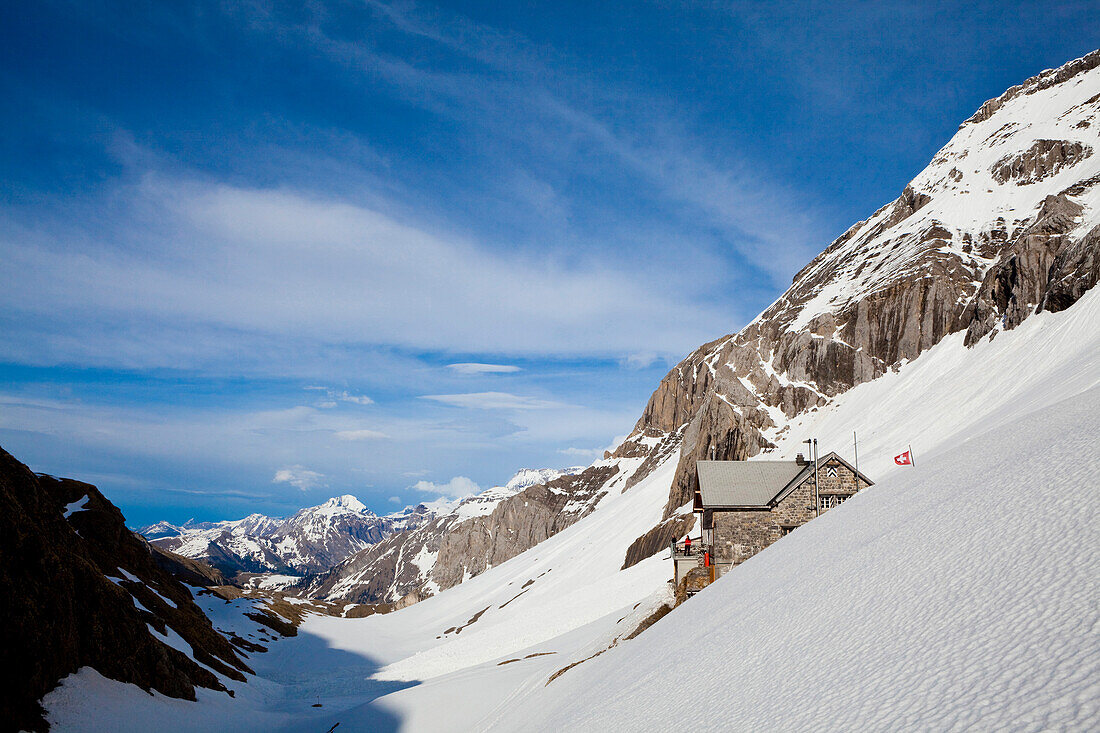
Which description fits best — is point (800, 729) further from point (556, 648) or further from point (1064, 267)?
point (1064, 267)

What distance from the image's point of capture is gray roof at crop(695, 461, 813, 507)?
121 feet

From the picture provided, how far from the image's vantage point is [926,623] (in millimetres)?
8148

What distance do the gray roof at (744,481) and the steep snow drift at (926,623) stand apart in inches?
790

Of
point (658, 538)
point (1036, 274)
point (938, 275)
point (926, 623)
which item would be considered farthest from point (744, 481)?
point (938, 275)

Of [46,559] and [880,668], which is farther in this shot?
[46,559]

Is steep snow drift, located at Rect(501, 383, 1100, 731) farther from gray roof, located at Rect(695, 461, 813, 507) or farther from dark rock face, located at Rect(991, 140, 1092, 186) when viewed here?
dark rock face, located at Rect(991, 140, 1092, 186)

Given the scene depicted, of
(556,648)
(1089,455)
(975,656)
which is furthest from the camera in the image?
(556,648)

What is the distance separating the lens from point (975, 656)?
6.71 metres

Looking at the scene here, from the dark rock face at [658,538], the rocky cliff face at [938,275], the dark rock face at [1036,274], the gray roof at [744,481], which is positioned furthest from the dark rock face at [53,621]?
the dark rock face at [1036,274]

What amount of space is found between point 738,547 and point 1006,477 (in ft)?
85.8

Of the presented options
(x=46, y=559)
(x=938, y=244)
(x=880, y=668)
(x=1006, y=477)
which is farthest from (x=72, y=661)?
(x=938, y=244)

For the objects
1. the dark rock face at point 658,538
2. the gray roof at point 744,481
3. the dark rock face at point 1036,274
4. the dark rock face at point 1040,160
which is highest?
the dark rock face at point 1040,160

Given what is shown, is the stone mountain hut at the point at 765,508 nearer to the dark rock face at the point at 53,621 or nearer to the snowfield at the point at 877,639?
the snowfield at the point at 877,639

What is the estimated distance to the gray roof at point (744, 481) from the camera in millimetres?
36781
